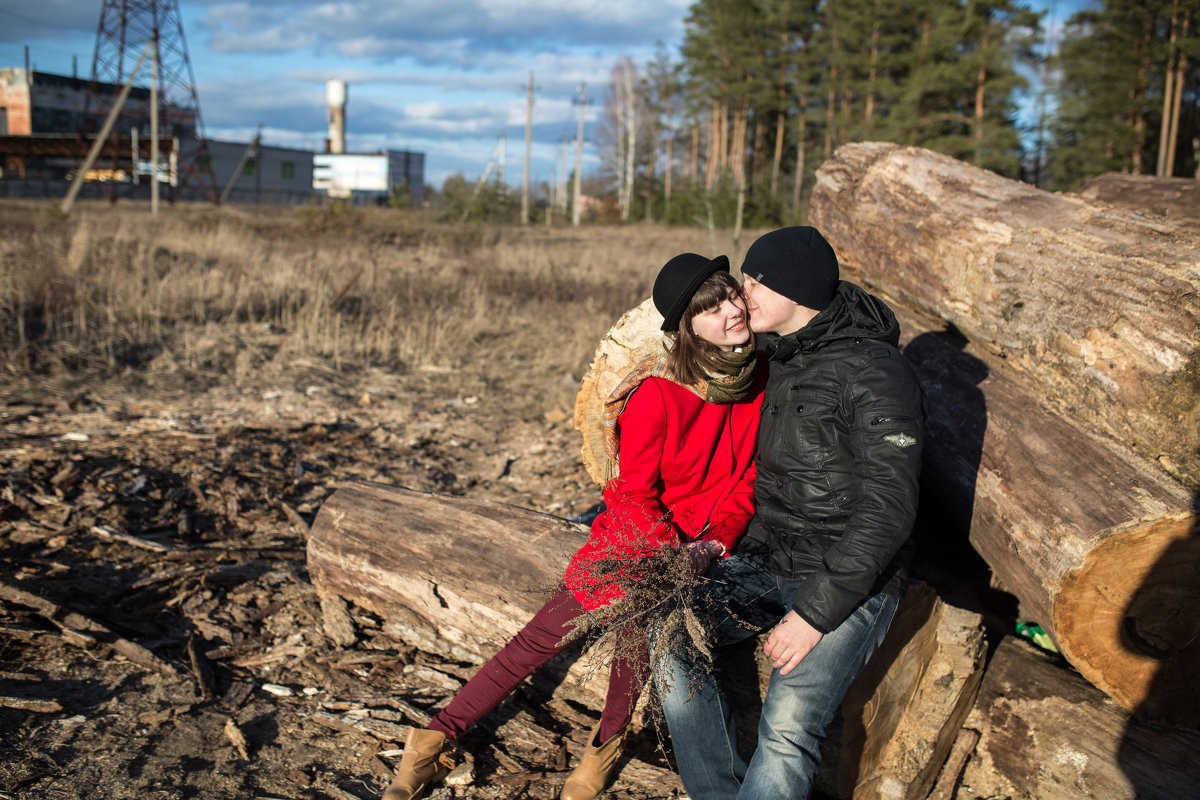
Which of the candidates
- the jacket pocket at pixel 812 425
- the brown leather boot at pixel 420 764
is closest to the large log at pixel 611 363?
the jacket pocket at pixel 812 425

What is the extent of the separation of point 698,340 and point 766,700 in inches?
44.0

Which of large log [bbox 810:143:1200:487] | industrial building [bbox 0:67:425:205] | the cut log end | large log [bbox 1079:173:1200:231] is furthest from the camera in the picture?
industrial building [bbox 0:67:425:205]

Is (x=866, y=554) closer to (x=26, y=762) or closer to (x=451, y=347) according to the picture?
(x=26, y=762)

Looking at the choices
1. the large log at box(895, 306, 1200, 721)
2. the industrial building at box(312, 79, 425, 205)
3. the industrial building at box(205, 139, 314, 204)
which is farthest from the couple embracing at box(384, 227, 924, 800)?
the industrial building at box(312, 79, 425, 205)

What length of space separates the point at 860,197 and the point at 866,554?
3.08 meters

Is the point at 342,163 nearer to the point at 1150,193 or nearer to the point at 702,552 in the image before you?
the point at 1150,193

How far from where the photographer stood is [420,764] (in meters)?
2.47

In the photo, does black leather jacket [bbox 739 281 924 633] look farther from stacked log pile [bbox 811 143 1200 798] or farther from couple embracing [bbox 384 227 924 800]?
stacked log pile [bbox 811 143 1200 798]

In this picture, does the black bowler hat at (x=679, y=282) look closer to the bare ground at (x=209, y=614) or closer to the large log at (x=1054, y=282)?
the large log at (x=1054, y=282)

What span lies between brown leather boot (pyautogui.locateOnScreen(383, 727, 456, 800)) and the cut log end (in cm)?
207

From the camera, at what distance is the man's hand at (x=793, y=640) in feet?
6.92

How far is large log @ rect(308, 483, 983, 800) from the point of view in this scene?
98.9 inches

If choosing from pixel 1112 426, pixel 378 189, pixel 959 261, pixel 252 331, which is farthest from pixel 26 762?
pixel 378 189

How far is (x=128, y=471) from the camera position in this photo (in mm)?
4414
